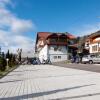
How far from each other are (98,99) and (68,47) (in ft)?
255

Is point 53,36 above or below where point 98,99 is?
above

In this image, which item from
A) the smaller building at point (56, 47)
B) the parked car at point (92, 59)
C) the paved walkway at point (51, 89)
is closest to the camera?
the paved walkway at point (51, 89)

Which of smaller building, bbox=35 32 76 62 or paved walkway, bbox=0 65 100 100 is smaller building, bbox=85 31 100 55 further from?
paved walkway, bbox=0 65 100 100

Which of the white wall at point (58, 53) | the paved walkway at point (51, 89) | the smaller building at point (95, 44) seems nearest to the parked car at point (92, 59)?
the smaller building at point (95, 44)

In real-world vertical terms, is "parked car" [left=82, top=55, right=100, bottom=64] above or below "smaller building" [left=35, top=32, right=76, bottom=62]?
below

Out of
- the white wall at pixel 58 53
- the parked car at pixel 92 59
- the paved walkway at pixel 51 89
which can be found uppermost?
the white wall at pixel 58 53

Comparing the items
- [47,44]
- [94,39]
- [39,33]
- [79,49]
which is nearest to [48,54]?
[47,44]

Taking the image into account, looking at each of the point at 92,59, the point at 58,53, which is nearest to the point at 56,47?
the point at 58,53

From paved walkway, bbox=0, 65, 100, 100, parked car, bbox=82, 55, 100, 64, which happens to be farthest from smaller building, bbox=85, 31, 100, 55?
paved walkway, bbox=0, 65, 100, 100

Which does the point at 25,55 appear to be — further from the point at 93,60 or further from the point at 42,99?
the point at 42,99

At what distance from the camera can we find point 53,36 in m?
83.2

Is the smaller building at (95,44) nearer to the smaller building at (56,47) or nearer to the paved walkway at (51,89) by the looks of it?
the smaller building at (56,47)

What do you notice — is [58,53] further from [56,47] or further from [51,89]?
[51,89]

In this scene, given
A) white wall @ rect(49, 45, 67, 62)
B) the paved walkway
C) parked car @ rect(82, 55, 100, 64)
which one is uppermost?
white wall @ rect(49, 45, 67, 62)
